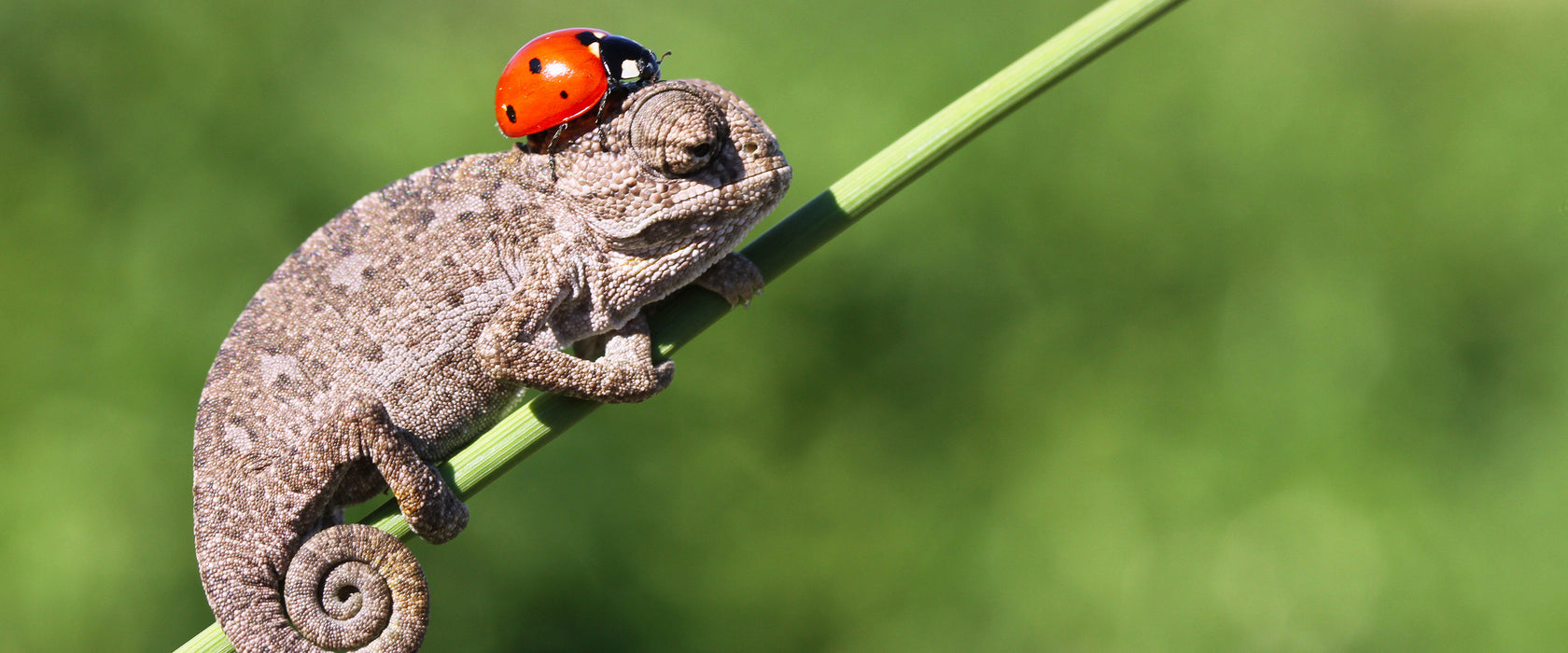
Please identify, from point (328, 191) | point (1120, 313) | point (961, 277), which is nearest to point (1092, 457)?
point (1120, 313)

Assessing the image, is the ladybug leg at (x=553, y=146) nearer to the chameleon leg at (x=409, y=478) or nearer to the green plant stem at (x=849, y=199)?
the green plant stem at (x=849, y=199)

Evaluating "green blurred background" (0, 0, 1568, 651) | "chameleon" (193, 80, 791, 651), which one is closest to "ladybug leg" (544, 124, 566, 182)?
"chameleon" (193, 80, 791, 651)

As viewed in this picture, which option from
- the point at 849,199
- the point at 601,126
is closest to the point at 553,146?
the point at 601,126

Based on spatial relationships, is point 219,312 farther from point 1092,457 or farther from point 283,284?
point 1092,457

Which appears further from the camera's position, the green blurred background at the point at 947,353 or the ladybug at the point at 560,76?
the green blurred background at the point at 947,353

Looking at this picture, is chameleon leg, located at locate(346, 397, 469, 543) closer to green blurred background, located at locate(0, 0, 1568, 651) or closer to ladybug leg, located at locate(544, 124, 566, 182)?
ladybug leg, located at locate(544, 124, 566, 182)

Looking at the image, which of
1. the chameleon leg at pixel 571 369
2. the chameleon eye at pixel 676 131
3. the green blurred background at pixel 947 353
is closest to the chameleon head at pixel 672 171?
the chameleon eye at pixel 676 131

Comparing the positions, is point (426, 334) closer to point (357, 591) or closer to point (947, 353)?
point (357, 591)
